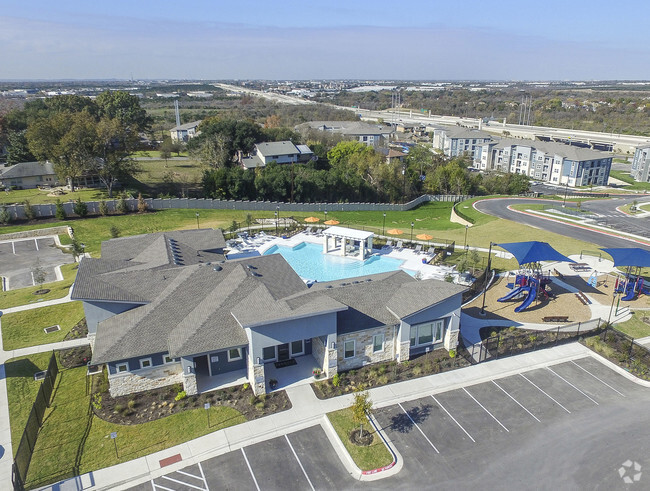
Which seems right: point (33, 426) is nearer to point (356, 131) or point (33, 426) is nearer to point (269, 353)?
point (269, 353)

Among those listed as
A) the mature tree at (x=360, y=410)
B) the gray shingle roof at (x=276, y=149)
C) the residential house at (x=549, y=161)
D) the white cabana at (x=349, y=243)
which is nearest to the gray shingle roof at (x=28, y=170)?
the gray shingle roof at (x=276, y=149)

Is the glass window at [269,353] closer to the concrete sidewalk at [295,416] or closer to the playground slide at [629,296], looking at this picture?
the concrete sidewalk at [295,416]

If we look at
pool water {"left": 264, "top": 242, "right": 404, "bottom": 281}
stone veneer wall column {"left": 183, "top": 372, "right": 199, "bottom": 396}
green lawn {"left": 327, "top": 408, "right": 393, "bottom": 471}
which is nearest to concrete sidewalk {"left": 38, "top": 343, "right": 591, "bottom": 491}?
green lawn {"left": 327, "top": 408, "right": 393, "bottom": 471}

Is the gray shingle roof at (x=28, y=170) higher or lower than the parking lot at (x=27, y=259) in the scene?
higher

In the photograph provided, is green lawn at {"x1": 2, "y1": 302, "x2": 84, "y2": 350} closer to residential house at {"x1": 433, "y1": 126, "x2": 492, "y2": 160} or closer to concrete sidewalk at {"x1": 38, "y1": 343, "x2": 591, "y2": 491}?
concrete sidewalk at {"x1": 38, "y1": 343, "x2": 591, "y2": 491}

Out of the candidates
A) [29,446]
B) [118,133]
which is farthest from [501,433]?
[118,133]

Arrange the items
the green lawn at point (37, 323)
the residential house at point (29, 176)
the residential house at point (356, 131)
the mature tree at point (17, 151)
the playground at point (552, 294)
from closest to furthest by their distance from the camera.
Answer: the green lawn at point (37, 323)
the playground at point (552, 294)
the residential house at point (29, 176)
the mature tree at point (17, 151)
the residential house at point (356, 131)
